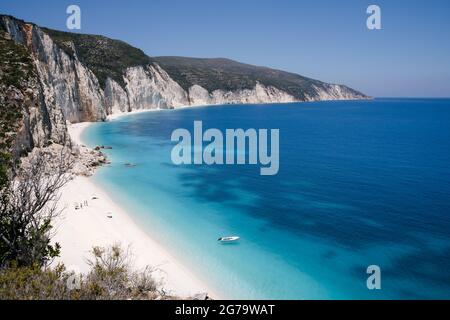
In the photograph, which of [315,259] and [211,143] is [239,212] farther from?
[211,143]

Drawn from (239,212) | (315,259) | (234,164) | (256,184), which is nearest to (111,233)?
(239,212)

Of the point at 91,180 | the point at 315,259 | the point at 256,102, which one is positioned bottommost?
the point at 315,259

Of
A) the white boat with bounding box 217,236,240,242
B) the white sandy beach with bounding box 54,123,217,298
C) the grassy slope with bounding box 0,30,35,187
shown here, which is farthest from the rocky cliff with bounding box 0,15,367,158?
the white boat with bounding box 217,236,240,242

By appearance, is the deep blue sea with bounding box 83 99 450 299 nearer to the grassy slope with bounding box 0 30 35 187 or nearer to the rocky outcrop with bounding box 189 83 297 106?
the grassy slope with bounding box 0 30 35 187

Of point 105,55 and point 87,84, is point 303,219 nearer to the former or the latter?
point 87,84

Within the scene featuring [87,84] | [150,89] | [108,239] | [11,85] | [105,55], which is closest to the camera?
[108,239]

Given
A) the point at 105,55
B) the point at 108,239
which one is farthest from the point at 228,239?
the point at 105,55
